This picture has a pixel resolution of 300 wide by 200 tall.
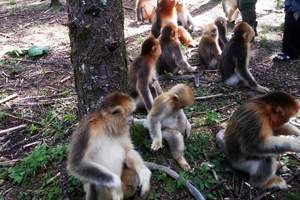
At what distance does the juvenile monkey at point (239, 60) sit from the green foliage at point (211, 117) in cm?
133

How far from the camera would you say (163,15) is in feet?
34.1

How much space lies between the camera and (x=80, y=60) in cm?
525

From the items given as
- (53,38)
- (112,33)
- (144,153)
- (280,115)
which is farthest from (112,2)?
(53,38)

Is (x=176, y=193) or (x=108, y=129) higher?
(x=108, y=129)

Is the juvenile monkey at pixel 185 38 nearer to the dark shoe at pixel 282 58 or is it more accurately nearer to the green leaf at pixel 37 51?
the dark shoe at pixel 282 58

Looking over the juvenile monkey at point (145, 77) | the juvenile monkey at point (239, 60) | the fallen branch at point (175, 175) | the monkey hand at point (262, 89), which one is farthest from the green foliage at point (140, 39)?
the fallen branch at point (175, 175)

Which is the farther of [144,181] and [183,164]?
[183,164]

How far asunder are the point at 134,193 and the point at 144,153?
0.96 metres

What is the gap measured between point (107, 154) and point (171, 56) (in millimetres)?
4189

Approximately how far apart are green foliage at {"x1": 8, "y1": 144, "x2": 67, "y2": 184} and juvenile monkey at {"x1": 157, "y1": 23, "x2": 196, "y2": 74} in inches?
127

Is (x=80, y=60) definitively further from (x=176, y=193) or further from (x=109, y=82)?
(x=176, y=193)

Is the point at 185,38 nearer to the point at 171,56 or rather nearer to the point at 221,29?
the point at 221,29

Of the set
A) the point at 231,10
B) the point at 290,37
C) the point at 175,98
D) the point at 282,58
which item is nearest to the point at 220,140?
the point at 175,98

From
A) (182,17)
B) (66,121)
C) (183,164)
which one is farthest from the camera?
(182,17)
